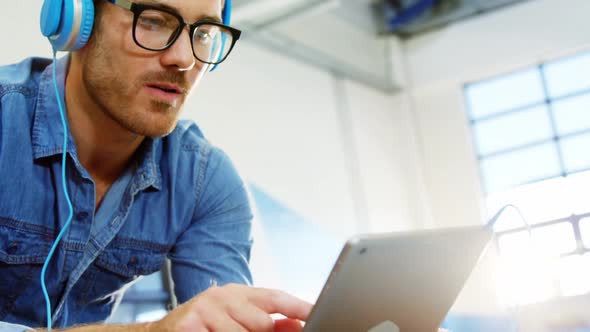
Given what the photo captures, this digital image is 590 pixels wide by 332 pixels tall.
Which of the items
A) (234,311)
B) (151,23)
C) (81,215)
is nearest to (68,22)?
(151,23)

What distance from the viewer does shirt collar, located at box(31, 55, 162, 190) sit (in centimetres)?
136

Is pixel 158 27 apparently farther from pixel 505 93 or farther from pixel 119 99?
pixel 505 93

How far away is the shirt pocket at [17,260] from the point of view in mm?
1335

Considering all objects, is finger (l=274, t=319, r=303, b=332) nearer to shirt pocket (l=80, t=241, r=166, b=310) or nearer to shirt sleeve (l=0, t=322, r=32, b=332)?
shirt sleeve (l=0, t=322, r=32, b=332)

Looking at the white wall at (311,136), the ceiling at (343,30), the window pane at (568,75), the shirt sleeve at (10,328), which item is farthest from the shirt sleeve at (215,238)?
the window pane at (568,75)

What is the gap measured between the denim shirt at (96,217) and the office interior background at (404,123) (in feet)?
8.10

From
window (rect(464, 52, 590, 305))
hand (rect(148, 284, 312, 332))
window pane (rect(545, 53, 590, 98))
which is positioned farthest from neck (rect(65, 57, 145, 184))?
window pane (rect(545, 53, 590, 98))

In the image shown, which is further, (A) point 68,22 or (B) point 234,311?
(A) point 68,22

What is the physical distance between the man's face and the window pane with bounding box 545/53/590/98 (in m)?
4.99

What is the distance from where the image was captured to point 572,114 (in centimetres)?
577

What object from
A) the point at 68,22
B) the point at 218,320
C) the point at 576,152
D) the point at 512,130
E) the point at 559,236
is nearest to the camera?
the point at 218,320

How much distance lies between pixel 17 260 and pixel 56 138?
0.77ft

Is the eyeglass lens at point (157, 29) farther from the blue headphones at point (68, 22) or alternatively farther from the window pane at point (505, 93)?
the window pane at point (505, 93)

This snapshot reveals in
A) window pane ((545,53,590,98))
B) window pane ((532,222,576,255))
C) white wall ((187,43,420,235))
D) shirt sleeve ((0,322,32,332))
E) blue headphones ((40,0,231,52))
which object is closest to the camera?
shirt sleeve ((0,322,32,332))
